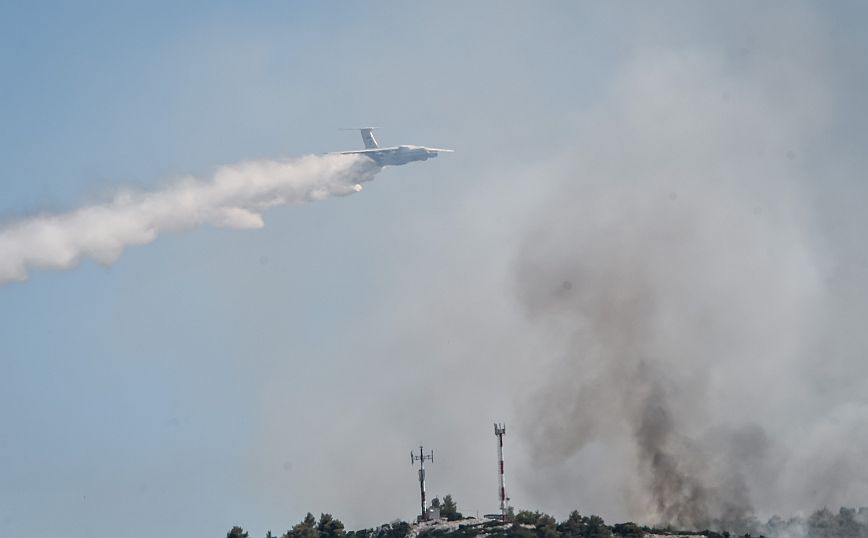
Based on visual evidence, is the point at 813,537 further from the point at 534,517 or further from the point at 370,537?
the point at 370,537

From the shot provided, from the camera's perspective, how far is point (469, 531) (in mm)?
185750

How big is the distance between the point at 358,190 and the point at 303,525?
51.5 metres

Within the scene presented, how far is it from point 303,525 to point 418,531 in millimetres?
18531

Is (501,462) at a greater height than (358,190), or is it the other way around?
(358,190)

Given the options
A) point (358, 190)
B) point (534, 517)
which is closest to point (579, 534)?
point (534, 517)

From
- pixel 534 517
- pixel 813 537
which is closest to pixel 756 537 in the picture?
→ pixel 813 537

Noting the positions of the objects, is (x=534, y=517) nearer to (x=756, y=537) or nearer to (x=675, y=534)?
(x=675, y=534)

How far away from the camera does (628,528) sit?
7392 inches

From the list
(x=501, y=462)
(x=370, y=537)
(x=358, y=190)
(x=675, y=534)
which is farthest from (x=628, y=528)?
(x=358, y=190)

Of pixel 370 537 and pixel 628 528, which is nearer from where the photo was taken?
pixel 628 528

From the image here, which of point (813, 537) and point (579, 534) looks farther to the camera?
point (813, 537)

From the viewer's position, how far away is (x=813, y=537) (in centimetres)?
19862

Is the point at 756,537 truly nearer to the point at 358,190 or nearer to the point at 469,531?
the point at 469,531

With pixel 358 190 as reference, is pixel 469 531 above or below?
below
